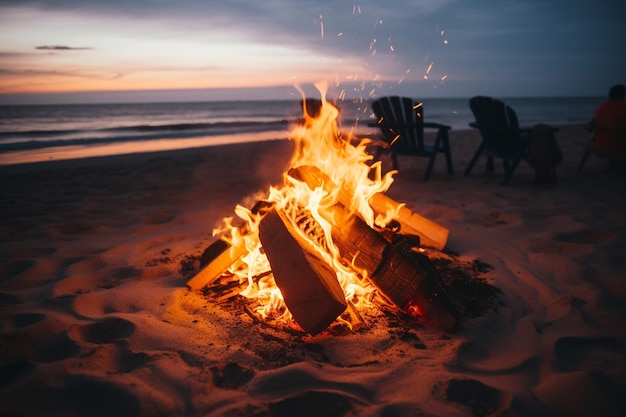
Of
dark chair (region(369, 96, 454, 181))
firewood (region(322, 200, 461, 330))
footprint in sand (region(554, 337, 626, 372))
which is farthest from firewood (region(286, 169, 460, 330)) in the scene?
dark chair (region(369, 96, 454, 181))

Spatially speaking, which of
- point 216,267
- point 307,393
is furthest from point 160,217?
point 307,393

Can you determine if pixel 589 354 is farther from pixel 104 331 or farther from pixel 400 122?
pixel 400 122

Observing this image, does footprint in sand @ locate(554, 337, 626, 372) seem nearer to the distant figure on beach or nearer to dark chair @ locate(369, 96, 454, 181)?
dark chair @ locate(369, 96, 454, 181)

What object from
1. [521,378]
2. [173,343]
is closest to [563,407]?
[521,378]

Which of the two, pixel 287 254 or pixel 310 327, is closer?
pixel 310 327

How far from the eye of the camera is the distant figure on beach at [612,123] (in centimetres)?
647

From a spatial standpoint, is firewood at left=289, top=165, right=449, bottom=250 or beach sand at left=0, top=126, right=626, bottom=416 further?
firewood at left=289, top=165, right=449, bottom=250

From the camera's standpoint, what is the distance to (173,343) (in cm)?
221

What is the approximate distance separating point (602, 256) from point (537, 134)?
3466mm

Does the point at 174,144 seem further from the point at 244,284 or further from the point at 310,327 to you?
the point at 310,327

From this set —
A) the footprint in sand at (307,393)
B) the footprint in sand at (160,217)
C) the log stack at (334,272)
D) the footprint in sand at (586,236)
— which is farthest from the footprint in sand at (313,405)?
the footprint in sand at (160,217)

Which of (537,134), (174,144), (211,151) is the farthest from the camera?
(174,144)

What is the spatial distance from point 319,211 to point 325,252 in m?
0.29

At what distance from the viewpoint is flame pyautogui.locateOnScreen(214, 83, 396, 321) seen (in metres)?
2.73
